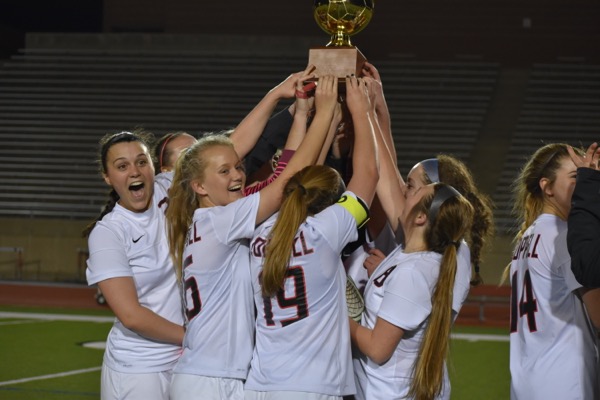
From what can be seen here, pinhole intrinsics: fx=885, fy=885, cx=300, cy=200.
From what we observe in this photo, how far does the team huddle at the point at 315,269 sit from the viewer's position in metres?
2.97

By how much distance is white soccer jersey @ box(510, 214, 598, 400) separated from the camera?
128 inches

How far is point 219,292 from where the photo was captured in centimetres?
316

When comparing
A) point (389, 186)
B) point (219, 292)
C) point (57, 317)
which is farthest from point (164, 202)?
point (57, 317)

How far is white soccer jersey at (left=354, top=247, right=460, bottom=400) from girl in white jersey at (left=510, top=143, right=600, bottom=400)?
383 mm

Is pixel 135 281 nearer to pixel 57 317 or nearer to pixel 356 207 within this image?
pixel 356 207

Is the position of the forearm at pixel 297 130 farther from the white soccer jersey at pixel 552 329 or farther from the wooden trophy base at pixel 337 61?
the white soccer jersey at pixel 552 329

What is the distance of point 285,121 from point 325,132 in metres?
0.64

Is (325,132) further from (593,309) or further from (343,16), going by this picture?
(593,309)

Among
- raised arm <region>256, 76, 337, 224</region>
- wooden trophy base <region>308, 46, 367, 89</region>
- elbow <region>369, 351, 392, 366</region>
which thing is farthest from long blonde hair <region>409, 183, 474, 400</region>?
wooden trophy base <region>308, 46, 367, 89</region>

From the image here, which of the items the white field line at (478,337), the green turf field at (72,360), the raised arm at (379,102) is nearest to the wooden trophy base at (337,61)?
the raised arm at (379,102)

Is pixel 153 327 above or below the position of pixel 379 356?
above

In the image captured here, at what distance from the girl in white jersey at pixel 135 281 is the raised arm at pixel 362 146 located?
2.91 feet

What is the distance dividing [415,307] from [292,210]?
0.54 m

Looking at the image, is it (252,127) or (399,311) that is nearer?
(399,311)
